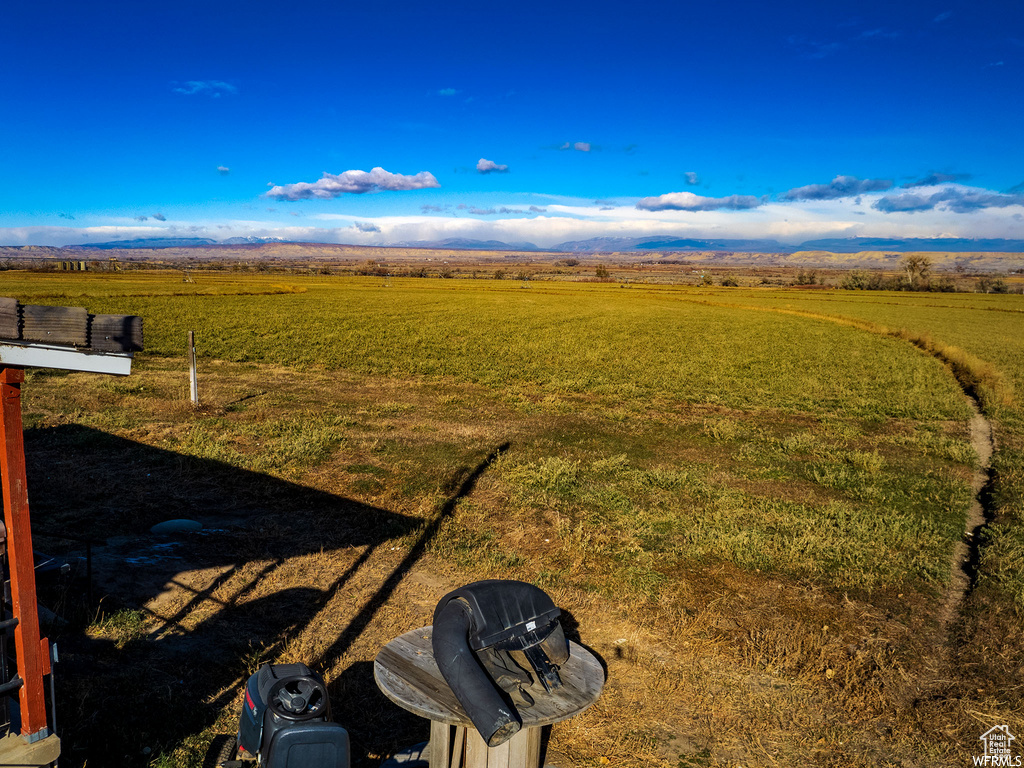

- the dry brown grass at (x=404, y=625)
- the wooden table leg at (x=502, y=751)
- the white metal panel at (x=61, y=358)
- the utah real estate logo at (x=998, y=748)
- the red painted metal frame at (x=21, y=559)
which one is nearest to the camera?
the white metal panel at (x=61, y=358)

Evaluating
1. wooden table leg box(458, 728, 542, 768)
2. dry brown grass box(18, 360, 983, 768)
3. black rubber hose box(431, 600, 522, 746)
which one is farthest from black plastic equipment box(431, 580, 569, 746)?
dry brown grass box(18, 360, 983, 768)

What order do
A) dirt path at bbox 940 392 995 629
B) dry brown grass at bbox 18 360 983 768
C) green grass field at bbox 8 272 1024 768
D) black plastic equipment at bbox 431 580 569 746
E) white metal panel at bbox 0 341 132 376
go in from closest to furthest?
white metal panel at bbox 0 341 132 376 < black plastic equipment at bbox 431 580 569 746 < dry brown grass at bbox 18 360 983 768 < green grass field at bbox 8 272 1024 768 < dirt path at bbox 940 392 995 629

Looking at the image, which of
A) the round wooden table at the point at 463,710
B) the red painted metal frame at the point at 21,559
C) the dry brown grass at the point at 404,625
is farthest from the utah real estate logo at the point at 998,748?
the red painted metal frame at the point at 21,559

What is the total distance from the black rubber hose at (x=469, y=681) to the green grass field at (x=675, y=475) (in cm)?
163

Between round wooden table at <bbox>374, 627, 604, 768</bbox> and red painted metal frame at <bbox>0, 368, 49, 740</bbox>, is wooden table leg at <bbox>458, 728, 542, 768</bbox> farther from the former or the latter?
red painted metal frame at <bbox>0, 368, 49, 740</bbox>

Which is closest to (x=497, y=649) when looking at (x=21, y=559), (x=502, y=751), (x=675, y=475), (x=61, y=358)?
(x=502, y=751)

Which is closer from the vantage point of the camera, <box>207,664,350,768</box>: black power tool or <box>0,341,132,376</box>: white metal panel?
<box>0,341,132,376</box>: white metal panel

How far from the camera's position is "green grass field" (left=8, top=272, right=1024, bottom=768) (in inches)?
230

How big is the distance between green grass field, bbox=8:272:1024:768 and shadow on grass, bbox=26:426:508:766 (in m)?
0.50

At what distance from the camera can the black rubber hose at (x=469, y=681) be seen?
316cm

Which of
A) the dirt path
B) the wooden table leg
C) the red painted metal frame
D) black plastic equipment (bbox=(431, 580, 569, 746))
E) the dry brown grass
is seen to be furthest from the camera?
the dirt path

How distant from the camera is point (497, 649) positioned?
359cm

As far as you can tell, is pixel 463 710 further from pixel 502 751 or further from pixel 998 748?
pixel 998 748

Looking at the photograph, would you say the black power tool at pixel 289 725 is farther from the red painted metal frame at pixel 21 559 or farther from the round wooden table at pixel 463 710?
the red painted metal frame at pixel 21 559
